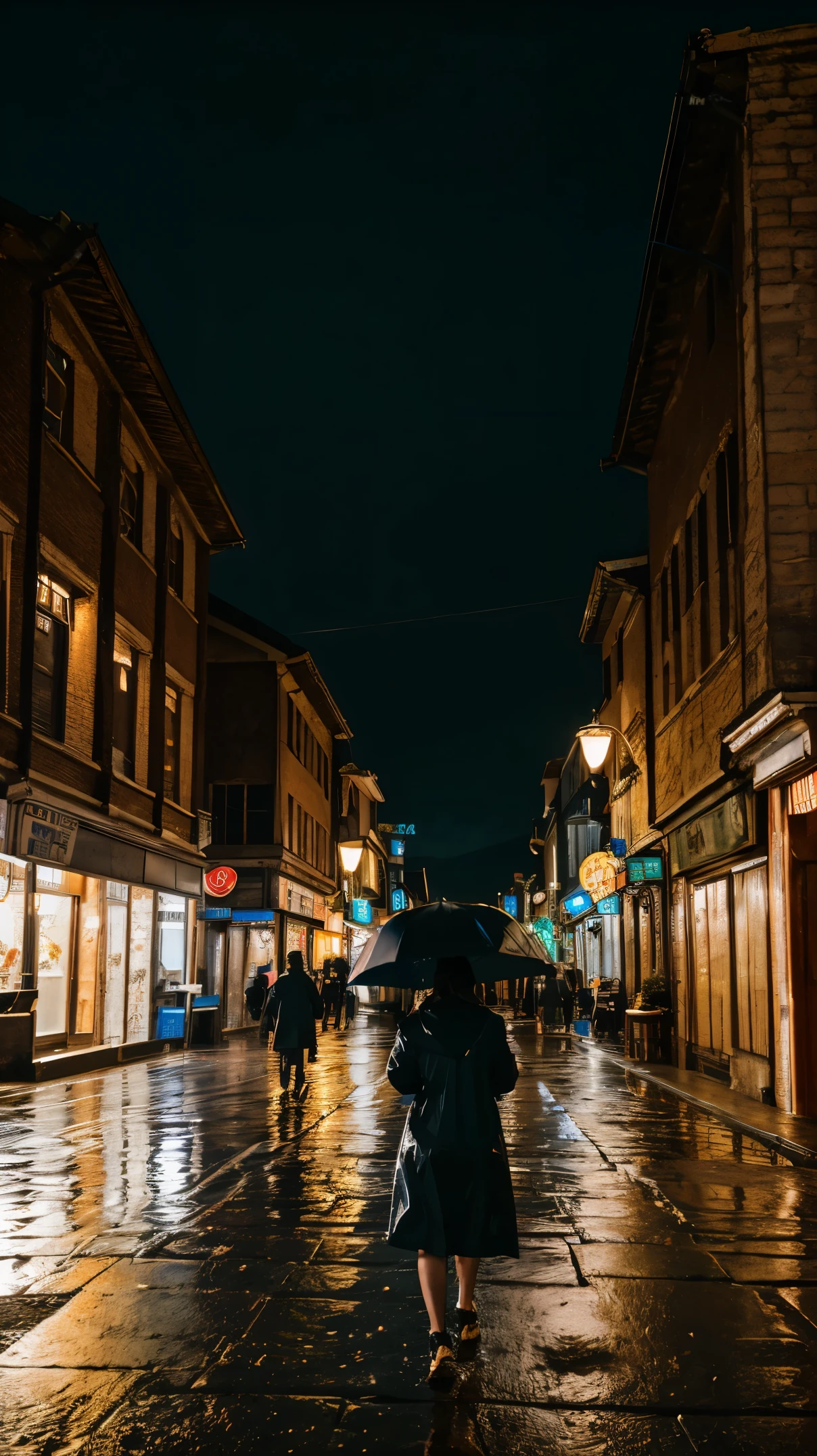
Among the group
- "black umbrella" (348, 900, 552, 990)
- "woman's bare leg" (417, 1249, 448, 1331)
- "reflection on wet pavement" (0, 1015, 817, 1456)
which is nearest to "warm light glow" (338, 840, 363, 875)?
"reflection on wet pavement" (0, 1015, 817, 1456)

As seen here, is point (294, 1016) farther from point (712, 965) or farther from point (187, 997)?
point (187, 997)

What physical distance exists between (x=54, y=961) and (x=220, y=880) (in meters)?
11.5

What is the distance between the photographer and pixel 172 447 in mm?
25906

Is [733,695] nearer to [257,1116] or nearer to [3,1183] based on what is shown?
[257,1116]

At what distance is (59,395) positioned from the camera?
2053 centimetres

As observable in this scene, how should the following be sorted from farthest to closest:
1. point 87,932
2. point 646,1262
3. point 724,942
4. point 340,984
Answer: point 340,984
point 87,932
point 724,942
point 646,1262

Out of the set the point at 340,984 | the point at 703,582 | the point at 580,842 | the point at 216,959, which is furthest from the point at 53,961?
the point at 580,842

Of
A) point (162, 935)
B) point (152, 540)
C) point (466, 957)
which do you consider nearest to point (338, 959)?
point (162, 935)

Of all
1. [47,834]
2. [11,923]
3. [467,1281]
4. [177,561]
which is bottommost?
[467,1281]

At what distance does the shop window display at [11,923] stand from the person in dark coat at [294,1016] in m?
3.96

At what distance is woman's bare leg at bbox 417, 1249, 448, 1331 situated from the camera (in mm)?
5441

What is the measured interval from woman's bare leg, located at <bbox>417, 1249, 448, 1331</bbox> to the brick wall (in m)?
10.0

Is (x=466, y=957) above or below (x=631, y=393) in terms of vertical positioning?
below

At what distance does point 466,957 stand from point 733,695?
1204 centimetres
